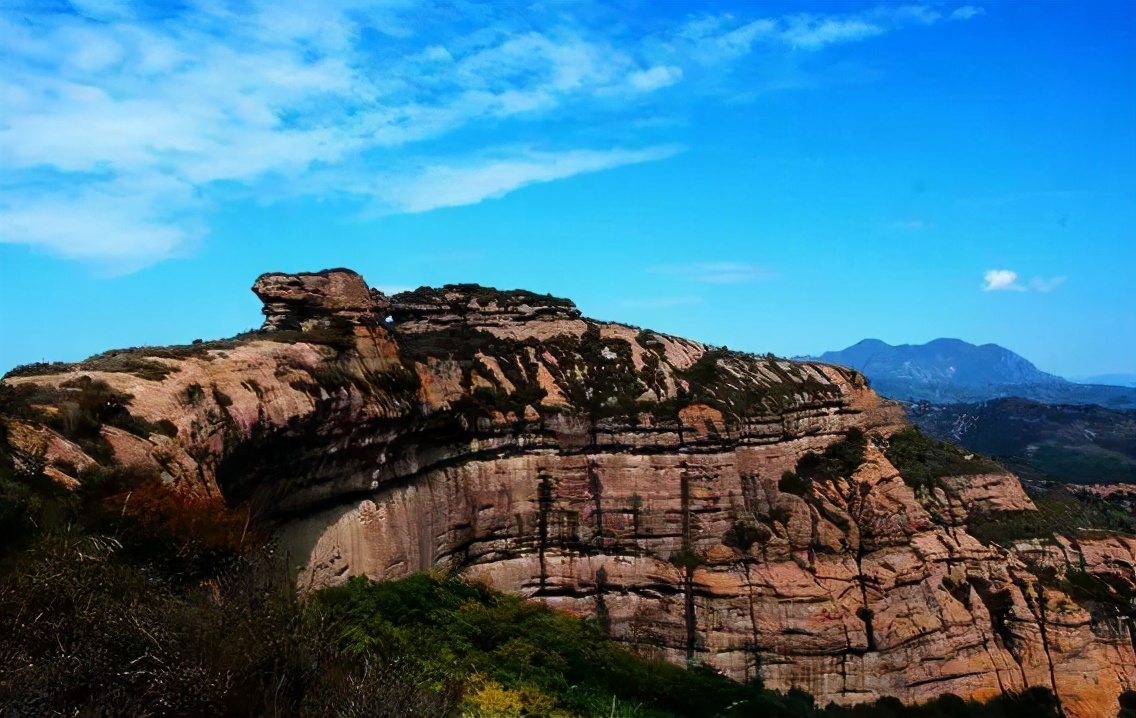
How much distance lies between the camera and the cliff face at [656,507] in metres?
19.5

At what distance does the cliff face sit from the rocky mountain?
8944 centimetres

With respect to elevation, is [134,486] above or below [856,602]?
above

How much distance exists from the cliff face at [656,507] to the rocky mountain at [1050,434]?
89438 mm

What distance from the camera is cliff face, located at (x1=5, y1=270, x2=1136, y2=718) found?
19.5 metres

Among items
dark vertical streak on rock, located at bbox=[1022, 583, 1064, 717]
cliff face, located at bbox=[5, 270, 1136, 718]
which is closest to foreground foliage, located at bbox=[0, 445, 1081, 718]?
cliff face, located at bbox=[5, 270, 1136, 718]

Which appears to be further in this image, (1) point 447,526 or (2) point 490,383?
(2) point 490,383

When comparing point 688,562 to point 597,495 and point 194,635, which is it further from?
point 194,635

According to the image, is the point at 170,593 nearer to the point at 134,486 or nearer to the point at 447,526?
the point at 134,486

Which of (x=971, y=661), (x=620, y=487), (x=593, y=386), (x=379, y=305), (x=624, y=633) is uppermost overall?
(x=379, y=305)

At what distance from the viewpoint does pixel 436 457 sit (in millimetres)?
22172

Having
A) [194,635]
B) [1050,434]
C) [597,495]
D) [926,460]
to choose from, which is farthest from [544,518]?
[1050,434]

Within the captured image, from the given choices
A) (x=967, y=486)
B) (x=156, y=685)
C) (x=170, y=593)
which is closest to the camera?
(x=156, y=685)

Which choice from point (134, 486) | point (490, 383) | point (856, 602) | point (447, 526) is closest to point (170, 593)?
point (134, 486)

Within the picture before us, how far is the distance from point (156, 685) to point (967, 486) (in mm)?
28232
